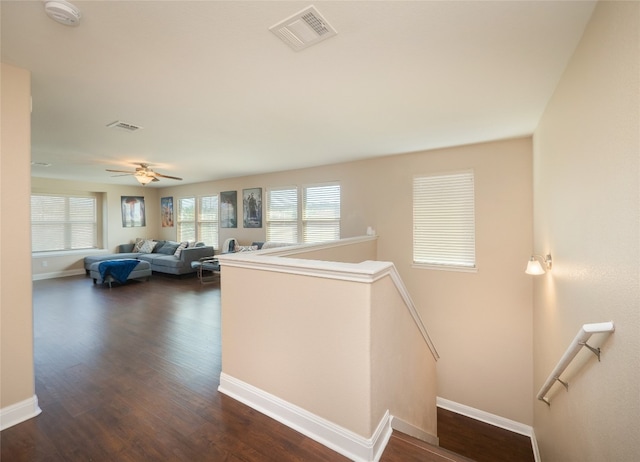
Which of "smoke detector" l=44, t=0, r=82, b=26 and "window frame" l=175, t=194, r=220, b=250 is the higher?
"smoke detector" l=44, t=0, r=82, b=26

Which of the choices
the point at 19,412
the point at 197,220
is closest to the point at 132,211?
the point at 197,220

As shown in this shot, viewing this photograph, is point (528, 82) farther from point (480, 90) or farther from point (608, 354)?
point (608, 354)

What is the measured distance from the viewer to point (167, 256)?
7.55 metres

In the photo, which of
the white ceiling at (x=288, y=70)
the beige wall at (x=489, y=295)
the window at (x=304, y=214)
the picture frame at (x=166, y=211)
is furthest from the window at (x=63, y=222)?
the beige wall at (x=489, y=295)

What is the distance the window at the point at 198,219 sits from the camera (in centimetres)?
796

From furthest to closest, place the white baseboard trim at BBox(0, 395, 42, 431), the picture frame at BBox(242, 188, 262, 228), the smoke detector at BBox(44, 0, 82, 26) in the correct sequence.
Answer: the picture frame at BBox(242, 188, 262, 228)
the white baseboard trim at BBox(0, 395, 42, 431)
the smoke detector at BBox(44, 0, 82, 26)

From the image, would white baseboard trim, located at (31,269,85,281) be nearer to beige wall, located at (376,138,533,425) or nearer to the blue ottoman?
the blue ottoman

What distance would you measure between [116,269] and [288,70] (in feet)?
20.1

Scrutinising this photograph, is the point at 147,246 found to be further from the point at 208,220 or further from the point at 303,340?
the point at 303,340

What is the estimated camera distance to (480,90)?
248 centimetres

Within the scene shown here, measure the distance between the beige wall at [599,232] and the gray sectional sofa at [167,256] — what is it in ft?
23.6

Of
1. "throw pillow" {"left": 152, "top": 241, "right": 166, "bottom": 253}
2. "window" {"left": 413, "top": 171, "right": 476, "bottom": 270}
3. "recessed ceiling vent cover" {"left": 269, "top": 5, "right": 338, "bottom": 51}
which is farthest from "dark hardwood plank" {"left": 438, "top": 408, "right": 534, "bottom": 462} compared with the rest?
"throw pillow" {"left": 152, "top": 241, "right": 166, "bottom": 253}

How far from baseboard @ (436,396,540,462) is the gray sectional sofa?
6.24 meters

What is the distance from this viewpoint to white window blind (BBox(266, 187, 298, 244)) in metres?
6.20
